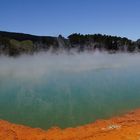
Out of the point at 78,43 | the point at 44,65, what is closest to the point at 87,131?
the point at 44,65

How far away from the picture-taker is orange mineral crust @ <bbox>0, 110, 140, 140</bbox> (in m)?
12.3

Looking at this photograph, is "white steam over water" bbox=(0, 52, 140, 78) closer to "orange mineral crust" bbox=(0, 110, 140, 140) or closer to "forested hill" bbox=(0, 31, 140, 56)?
"forested hill" bbox=(0, 31, 140, 56)

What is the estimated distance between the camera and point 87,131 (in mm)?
13953

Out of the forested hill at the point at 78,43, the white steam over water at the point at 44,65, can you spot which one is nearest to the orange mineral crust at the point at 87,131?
the white steam over water at the point at 44,65

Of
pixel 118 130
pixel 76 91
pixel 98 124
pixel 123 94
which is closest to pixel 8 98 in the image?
pixel 76 91

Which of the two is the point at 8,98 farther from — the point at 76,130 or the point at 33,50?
the point at 33,50

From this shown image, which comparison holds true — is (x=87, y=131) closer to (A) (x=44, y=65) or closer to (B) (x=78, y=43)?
(A) (x=44, y=65)

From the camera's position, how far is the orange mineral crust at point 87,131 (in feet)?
40.3

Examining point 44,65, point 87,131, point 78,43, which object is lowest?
point 44,65

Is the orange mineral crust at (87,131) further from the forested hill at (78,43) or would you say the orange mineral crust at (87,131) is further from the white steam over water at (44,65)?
the forested hill at (78,43)

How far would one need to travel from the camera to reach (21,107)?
19.4m

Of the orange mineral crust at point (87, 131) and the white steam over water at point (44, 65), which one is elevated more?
the orange mineral crust at point (87, 131)

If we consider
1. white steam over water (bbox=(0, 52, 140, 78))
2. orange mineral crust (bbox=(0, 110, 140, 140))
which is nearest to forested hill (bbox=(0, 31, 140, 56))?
white steam over water (bbox=(0, 52, 140, 78))

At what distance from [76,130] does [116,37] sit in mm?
85390
